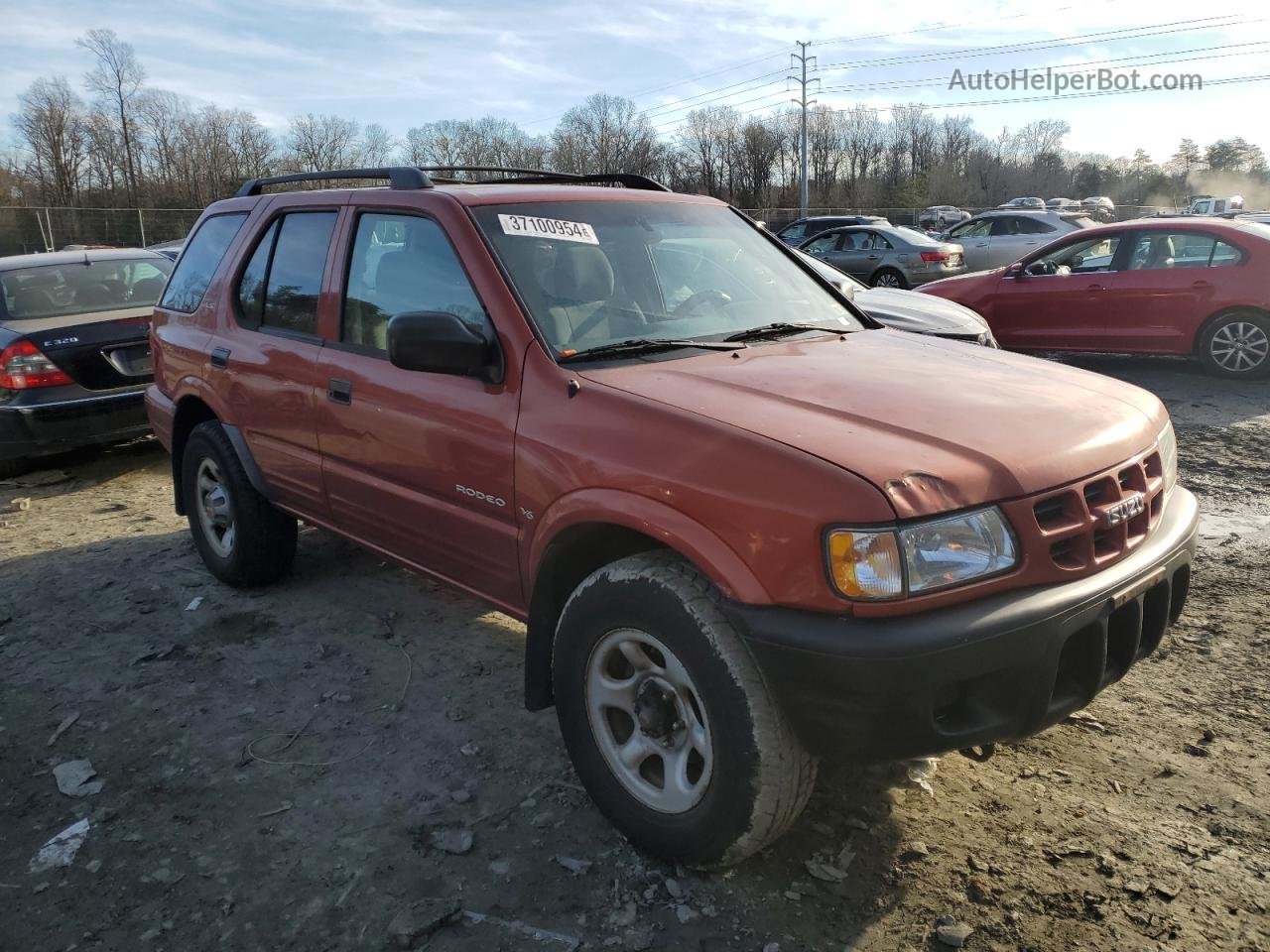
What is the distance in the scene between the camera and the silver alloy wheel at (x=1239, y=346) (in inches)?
336

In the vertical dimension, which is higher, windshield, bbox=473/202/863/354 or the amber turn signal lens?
windshield, bbox=473/202/863/354

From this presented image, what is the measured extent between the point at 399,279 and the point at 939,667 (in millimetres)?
2371

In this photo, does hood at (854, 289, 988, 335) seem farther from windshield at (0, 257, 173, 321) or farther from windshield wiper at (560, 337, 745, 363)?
windshield at (0, 257, 173, 321)

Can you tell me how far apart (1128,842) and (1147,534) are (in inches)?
34.1

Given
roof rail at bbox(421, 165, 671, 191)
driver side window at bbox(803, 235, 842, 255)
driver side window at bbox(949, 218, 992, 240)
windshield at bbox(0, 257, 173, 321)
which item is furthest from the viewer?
driver side window at bbox(949, 218, 992, 240)

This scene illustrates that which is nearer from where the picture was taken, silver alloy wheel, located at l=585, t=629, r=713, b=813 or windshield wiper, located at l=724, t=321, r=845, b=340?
silver alloy wheel, located at l=585, t=629, r=713, b=813

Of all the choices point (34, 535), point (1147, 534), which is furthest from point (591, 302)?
point (34, 535)

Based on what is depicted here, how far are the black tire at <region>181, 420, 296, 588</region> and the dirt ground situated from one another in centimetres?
31

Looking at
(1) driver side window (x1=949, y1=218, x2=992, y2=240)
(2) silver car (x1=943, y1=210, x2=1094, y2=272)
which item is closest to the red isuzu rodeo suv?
(2) silver car (x1=943, y1=210, x2=1094, y2=272)

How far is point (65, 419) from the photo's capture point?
655 centimetres

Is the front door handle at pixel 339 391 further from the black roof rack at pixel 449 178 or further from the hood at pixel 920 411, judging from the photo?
the hood at pixel 920 411

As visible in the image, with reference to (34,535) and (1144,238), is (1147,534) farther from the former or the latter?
(1144,238)

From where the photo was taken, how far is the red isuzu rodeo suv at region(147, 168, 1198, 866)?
6.91ft

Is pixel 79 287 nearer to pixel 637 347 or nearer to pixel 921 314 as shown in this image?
pixel 637 347
